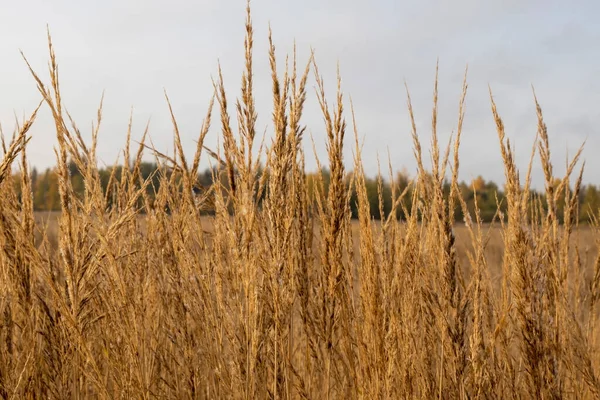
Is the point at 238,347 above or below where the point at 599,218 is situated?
below

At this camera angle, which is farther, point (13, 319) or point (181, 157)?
point (13, 319)

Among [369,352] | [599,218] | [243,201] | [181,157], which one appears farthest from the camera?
[599,218]

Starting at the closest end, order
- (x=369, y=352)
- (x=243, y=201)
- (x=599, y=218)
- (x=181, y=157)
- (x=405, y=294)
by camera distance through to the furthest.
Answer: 1. (x=243, y=201)
2. (x=181, y=157)
3. (x=369, y=352)
4. (x=405, y=294)
5. (x=599, y=218)

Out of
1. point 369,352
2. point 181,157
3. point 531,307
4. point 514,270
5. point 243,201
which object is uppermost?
point 181,157

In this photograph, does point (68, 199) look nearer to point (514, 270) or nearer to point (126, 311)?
point (126, 311)

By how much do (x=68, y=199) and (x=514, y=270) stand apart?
1.37 meters

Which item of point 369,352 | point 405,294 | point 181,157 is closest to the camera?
point 181,157

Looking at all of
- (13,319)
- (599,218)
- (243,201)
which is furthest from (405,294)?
(599,218)

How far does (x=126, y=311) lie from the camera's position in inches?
64.4

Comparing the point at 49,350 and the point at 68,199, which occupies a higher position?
the point at 68,199

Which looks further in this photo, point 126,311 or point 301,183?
point 301,183

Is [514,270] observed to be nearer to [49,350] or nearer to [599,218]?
[49,350]

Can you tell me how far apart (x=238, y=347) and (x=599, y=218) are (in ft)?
9.02

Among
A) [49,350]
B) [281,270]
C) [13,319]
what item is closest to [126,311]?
[49,350]
